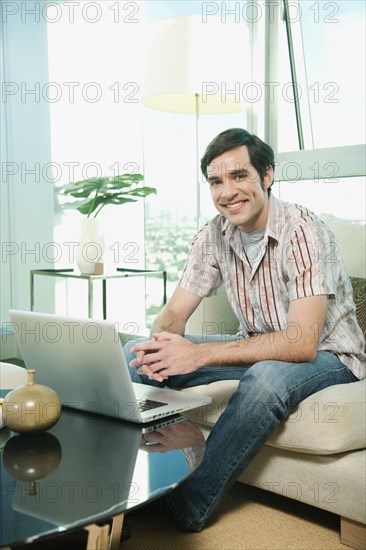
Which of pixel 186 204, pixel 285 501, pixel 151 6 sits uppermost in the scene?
pixel 151 6

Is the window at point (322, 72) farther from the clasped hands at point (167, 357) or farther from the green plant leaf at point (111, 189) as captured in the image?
the clasped hands at point (167, 357)

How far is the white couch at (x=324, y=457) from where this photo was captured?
5.49ft

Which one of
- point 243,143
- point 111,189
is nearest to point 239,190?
point 243,143

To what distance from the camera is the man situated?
1703 mm

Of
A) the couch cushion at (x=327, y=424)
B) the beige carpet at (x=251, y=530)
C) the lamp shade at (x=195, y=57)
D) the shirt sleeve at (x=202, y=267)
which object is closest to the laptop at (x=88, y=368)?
the couch cushion at (x=327, y=424)

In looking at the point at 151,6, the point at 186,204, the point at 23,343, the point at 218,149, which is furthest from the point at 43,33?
the point at 23,343

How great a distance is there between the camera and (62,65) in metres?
3.90

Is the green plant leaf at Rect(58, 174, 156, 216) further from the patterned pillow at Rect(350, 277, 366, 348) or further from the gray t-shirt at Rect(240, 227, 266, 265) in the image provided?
the patterned pillow at Rect(350, 277, 366, 348)

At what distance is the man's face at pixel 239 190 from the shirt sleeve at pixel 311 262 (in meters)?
0.17

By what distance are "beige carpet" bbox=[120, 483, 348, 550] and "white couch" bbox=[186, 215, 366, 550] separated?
8cm

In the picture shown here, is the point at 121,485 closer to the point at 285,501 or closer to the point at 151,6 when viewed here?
the point at 285,501

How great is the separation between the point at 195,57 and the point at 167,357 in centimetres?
146

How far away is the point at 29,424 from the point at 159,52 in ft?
6.21

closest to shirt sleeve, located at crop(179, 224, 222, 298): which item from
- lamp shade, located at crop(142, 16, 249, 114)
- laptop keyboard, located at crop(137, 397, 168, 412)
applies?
laptop keyboard, located at crop(137, 397, 168, 412)
